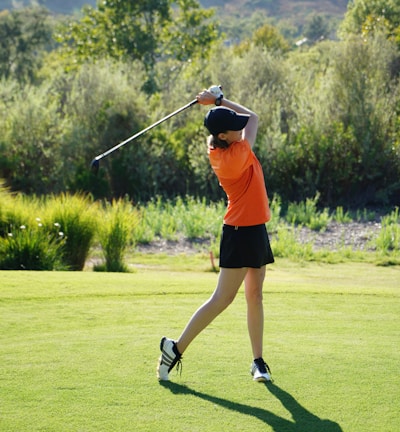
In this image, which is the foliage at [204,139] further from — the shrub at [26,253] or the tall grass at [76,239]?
the shrub at [26,253]

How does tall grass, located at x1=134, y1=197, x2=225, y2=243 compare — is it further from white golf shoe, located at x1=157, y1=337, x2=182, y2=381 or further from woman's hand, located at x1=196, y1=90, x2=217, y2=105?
white golf shoe, located at x1=157, y1=337, x2=182, y2=381

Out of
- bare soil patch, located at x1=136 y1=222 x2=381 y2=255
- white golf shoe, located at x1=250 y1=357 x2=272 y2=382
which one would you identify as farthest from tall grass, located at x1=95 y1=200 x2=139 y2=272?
white golf shoe, located at x1=250 y1=357 x2=272 y2=382

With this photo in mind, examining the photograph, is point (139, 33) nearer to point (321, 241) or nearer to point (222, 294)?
point (321, 241)

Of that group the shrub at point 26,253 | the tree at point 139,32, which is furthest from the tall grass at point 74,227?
the tree at point 139,32

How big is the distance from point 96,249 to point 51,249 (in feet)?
7.77

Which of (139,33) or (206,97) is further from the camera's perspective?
(139,33)

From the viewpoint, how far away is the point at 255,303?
5.31 metres

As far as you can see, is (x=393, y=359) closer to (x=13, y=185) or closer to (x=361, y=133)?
(x=361, y=133)

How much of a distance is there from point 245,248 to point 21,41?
59185 mm

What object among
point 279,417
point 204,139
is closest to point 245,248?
point 279,417

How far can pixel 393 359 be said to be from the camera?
225 inches

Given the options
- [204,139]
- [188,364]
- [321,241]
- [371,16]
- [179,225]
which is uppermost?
[371,16]

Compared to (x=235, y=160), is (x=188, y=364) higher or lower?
lower

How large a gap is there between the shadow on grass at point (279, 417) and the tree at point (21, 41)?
53942mm
